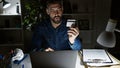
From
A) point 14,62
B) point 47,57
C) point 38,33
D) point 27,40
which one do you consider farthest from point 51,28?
point 27,40

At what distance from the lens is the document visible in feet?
6.44

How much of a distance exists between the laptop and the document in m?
0.38

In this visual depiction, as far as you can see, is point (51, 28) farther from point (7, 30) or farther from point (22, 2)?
point (7, 30)

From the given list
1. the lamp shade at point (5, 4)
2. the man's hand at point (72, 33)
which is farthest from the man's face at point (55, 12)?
the lamp shade at point (5, 4)

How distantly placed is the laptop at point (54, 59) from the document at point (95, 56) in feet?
1.23

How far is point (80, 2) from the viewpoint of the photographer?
4.12 m

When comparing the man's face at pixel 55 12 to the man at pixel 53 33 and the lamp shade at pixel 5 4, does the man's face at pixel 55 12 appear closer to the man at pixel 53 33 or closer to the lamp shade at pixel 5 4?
the man at pixel 53 33

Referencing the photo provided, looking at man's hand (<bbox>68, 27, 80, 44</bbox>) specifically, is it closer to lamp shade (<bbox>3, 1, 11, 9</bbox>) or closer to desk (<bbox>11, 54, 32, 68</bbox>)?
desk (<bbox>11, 54, 32, 68</bbox>)

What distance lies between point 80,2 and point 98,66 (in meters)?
2.42

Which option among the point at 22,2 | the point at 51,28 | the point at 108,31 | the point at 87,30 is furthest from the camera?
the point at 87,30

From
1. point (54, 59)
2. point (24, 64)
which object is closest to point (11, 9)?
point (24, 64)

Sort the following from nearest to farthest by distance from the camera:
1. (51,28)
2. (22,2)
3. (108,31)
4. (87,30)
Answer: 1. (108,31)
2. (51,28)
3. (22,2)
4. (87,30)

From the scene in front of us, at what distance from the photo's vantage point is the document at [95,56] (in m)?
1.96

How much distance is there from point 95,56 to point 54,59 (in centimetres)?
60
